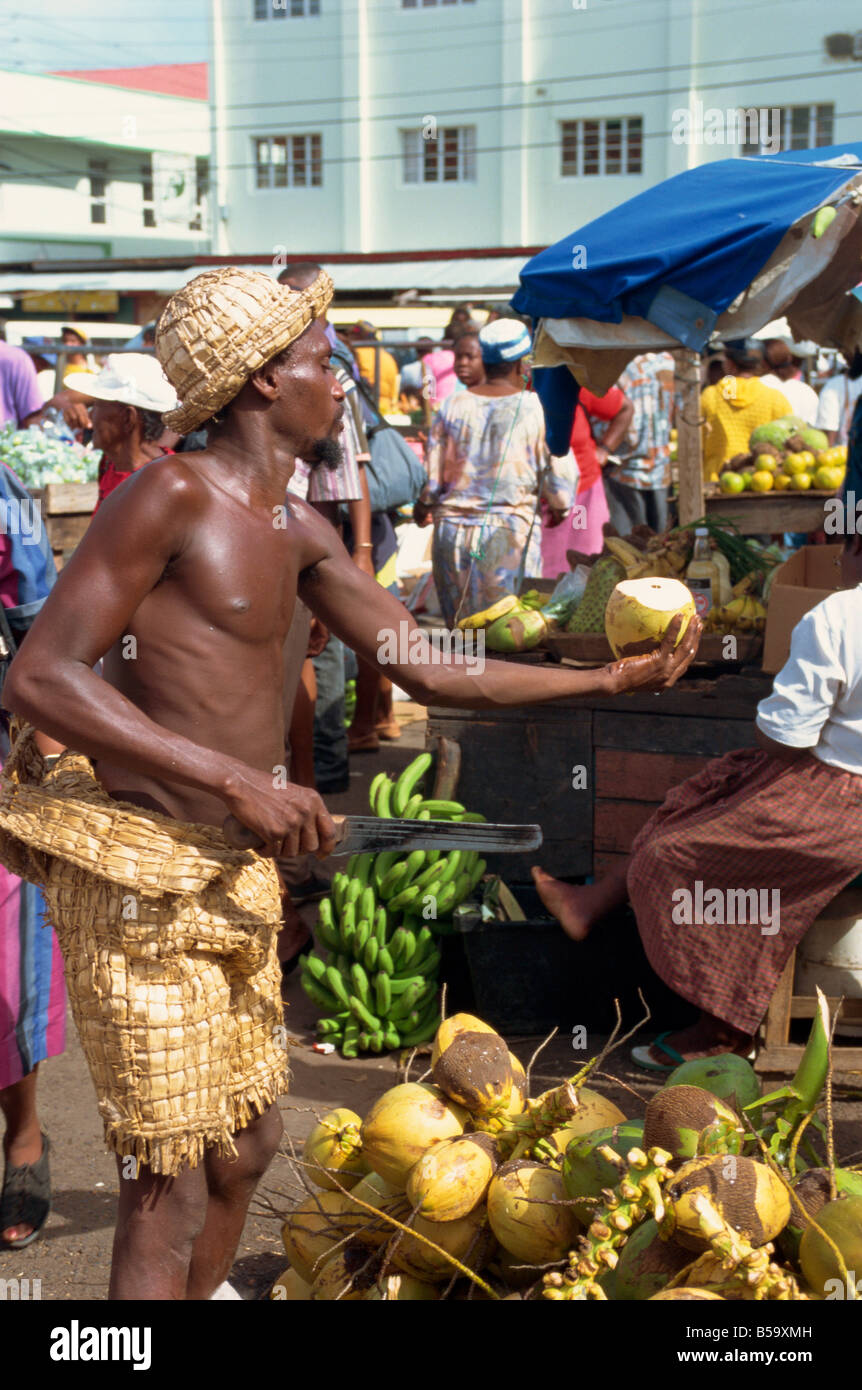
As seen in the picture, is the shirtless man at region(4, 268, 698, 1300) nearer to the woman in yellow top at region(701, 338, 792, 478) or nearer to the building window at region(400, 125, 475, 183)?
the woman in yellow top at region(701, 338, 792, 478)

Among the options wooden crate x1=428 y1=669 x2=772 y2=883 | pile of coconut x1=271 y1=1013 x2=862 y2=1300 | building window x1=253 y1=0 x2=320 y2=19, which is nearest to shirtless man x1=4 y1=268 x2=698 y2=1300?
pile of coconut x1=271 y1=1013 x2=862 y2=1300

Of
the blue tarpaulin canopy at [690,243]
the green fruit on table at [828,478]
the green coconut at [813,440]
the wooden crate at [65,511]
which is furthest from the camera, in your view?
the green coconut at [813,440]

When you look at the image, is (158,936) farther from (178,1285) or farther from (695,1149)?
(695,1149)

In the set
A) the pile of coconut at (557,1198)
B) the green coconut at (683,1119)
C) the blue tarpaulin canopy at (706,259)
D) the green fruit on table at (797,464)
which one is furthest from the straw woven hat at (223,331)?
the green fruit on table at (797,464)

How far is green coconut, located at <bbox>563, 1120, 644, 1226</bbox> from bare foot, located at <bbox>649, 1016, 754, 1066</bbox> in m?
1.64

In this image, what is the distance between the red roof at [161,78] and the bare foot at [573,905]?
41308 mm

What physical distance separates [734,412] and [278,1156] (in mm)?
7628

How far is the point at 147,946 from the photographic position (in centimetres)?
227

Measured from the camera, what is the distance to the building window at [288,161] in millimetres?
32062

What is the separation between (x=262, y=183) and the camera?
3294 centimetres

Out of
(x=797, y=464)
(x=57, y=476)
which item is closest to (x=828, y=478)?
(x=797, y=464)

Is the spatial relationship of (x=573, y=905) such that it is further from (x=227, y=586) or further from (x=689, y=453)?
(x=689, y=453)

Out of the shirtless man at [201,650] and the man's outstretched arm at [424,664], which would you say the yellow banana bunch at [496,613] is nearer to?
the man's outstretched arm at [424,664]
